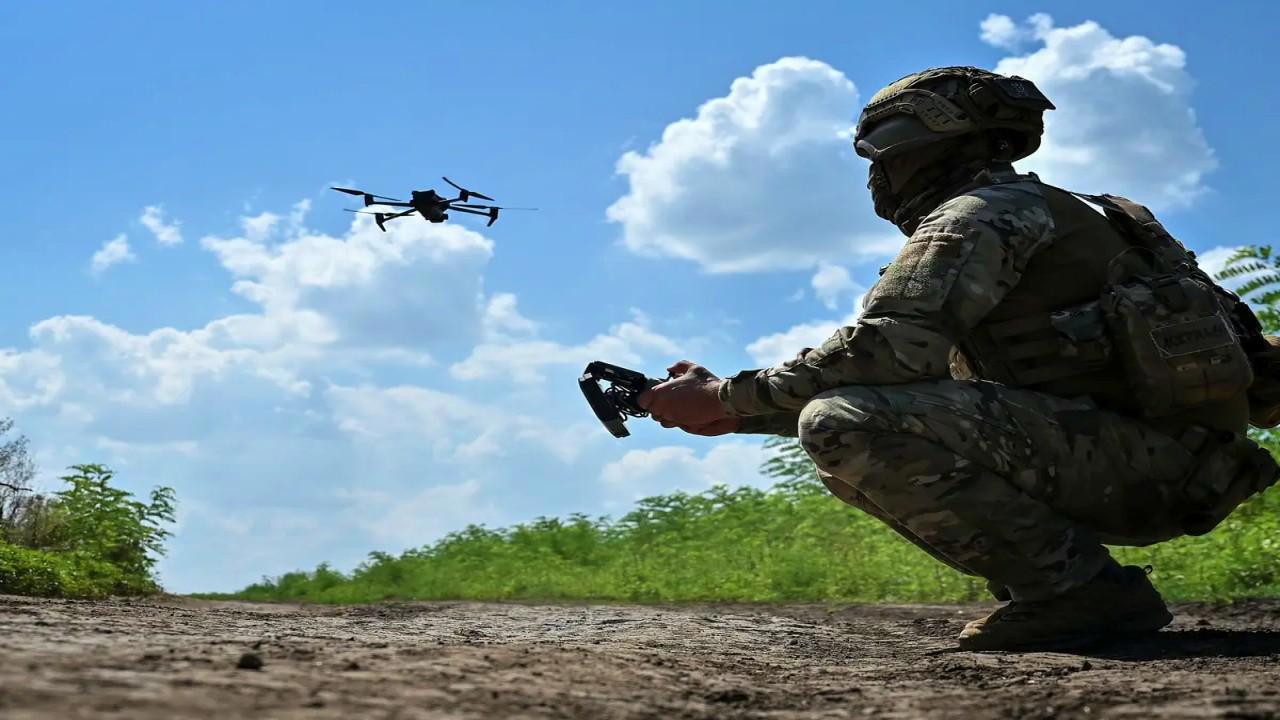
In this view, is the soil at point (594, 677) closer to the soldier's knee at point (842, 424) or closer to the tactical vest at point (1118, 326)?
the soldier's knee at point (842, 424)

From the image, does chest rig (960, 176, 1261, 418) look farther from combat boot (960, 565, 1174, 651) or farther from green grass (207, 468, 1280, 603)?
green grass (207, 468, 1280, 603)

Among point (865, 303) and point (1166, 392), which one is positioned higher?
point (865, 303)

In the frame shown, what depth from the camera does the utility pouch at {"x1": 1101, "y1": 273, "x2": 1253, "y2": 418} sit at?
3.94 metres

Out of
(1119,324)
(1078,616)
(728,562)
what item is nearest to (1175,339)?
(1119,324)

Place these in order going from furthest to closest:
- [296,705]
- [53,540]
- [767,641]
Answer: [53,540] < [767,641] < [296,705]

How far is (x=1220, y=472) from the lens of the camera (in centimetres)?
415

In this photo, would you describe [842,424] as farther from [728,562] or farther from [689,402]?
[728,562]

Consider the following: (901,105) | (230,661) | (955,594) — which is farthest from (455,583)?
(230,661)

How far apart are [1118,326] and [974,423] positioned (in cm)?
56

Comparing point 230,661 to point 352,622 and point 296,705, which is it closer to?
point 296,705

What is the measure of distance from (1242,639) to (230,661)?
3458 mm

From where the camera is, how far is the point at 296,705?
2199 millimetres

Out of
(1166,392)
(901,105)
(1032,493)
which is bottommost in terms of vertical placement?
(1032,493)

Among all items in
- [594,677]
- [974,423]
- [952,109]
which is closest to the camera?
[594,677]
